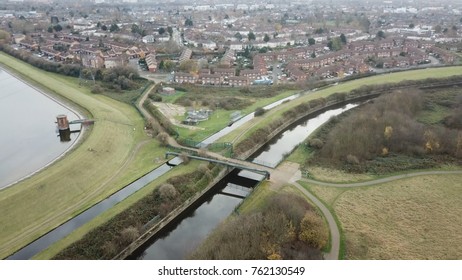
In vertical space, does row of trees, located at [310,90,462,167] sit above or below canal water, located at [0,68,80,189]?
above

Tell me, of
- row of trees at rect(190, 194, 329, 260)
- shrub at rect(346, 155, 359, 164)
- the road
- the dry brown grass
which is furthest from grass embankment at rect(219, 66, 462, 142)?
row of trees at rect(190, 194, 329, 260)

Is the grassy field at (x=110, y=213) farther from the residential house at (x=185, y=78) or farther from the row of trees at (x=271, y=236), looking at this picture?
the residential house at (x=185, y=78)

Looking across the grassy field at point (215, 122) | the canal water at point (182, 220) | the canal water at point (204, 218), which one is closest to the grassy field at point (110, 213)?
the canal water at point (182, 220)

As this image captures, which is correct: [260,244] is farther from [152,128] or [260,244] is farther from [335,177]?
[152,128]

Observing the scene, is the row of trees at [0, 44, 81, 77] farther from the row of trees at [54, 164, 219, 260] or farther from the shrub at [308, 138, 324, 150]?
the shrub at [308, 138, 324, 150]
